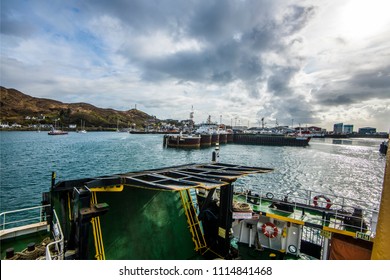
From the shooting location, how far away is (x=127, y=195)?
689 cm

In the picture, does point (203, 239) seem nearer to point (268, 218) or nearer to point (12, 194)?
point (268, 218)

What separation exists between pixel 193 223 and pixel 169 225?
1198 mm

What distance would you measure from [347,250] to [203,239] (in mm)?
5391

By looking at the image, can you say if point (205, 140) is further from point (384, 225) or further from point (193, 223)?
point (384, 225)

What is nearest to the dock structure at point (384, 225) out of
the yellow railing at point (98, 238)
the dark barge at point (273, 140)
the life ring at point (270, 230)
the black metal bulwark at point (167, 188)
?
the black metal bulwark at point (167, 188)

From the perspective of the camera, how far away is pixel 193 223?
28.0ft

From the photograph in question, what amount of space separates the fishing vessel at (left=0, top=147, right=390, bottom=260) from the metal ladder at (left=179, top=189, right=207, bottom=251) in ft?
0.11

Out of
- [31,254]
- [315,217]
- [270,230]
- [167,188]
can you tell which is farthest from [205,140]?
[167,188]

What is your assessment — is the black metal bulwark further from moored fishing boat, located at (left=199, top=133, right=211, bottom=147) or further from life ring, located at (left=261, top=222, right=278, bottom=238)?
moored fishing boat, located at (left=199, top=133, right=211, bottom=147)

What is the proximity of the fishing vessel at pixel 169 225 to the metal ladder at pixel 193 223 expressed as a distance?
33 millimetres

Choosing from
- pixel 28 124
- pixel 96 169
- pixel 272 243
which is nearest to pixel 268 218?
pixel 272 243

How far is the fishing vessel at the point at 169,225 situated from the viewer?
580 cm

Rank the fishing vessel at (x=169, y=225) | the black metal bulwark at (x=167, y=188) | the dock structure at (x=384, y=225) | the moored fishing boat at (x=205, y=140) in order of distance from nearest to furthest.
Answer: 1. the dock structure at (x=384, y=225)
2. the black metal bulwark at (x=167, y=188)
3. the fishing vessel at (x=169, y=225)
4. the moored fishing boat at (x=205, y=140)

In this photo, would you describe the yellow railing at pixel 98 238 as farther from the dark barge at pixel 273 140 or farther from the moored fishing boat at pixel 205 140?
the dark barge at pixel 273 140
